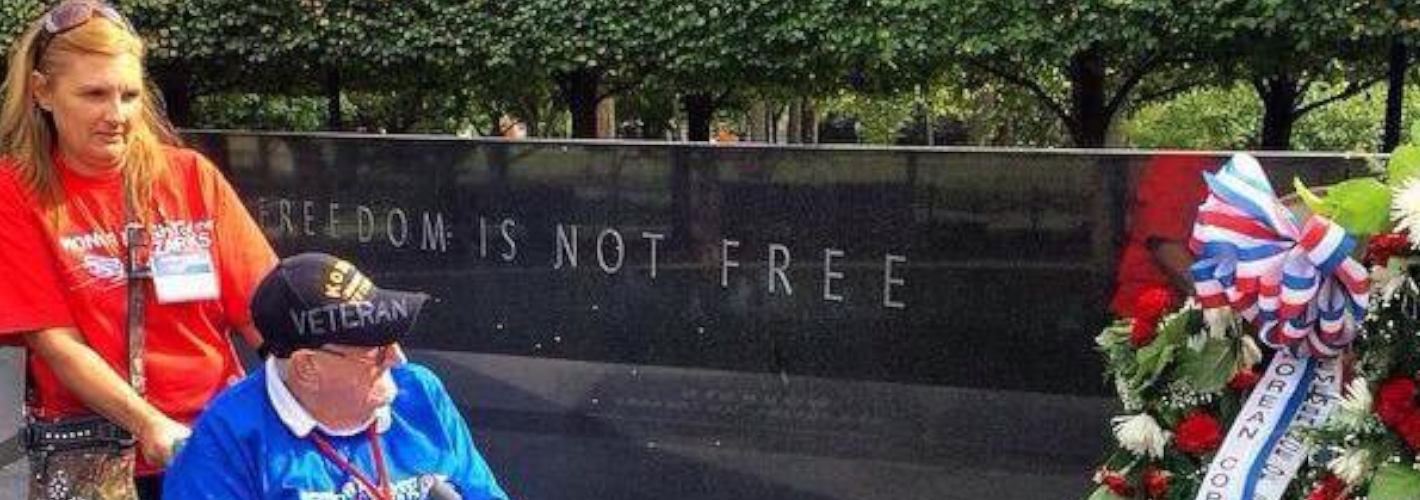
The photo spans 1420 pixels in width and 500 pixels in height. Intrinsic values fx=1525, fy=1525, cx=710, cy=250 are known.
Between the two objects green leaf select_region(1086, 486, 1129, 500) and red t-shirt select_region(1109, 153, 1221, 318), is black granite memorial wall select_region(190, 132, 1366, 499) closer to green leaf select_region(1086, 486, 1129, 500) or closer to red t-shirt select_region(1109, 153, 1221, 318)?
red t-shirt select_region(1109, 153, 1221, 318)

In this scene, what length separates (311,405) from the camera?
6.78 ft

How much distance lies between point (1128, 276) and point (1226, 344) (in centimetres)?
148

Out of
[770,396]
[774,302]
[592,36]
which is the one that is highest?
[592,36]

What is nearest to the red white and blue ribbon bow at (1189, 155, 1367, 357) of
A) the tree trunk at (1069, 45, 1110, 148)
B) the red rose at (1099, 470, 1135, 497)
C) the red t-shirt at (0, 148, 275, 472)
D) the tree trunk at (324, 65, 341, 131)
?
the red rose at (1099, 470, 1135, 497)

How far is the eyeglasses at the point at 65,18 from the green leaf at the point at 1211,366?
2.00 m

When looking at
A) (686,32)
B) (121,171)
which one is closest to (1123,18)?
(686,32)

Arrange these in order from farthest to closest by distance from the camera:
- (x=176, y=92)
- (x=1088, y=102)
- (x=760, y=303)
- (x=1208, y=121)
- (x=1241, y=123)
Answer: (x=1241, y=123)
(x=1208, y=121)
(x=176, y=92)
(x=1088, y=102)
(x=760, y=303)

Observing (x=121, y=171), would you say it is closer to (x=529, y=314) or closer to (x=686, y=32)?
(x=529, y=314)

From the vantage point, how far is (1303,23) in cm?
677

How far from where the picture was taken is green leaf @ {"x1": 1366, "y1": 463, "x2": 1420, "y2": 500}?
243cm

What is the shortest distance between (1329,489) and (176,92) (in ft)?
26.9

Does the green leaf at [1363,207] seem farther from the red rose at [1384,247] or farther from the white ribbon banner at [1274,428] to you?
the white ribbon banner at [1274,428]

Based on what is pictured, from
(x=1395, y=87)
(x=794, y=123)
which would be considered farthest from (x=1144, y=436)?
(x=794, y=123)

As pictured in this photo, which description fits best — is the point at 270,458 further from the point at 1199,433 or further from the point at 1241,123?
the point at 1241,123
